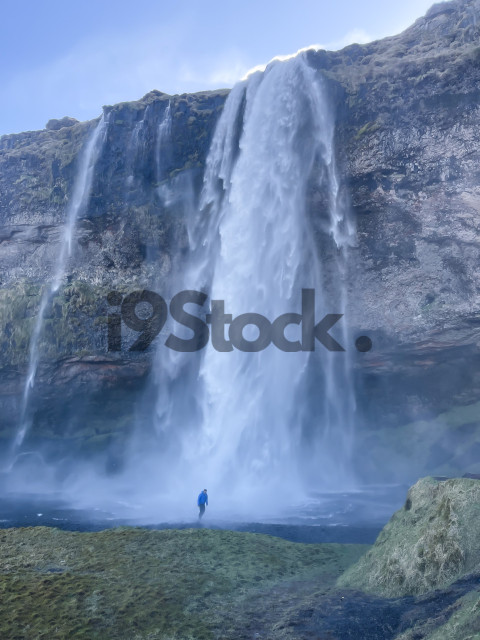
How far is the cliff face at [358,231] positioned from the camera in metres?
29.6

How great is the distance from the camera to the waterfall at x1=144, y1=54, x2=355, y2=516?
3139 cm

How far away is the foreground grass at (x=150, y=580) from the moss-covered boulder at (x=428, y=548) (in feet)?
4.78

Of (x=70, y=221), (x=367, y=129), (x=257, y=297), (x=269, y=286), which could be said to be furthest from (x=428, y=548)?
(x=70, y=221)

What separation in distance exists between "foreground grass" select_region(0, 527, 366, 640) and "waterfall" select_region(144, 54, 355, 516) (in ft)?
49.6

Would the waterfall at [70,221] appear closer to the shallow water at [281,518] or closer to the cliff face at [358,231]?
the cliff face at [358,231]

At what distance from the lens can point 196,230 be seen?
35281 millimetres

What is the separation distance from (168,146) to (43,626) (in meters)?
32.3

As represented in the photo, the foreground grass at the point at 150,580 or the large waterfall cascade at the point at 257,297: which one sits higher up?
the large waterfall cascade at the point at 257,297

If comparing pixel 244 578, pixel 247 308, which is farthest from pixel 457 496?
pixel 247 308

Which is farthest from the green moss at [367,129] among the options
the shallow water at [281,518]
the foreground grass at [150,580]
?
the foreground grass at [150,580]

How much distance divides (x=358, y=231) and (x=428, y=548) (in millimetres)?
24244

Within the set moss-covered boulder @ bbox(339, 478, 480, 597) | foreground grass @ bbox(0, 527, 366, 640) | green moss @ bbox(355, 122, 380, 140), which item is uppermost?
green moss @ bbox(355, 122, 380, 140)

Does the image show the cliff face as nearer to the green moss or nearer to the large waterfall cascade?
the green moss

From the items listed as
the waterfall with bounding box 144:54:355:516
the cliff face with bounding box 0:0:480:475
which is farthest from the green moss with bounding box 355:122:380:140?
the waterfall with bounding box 144:54:355:516
